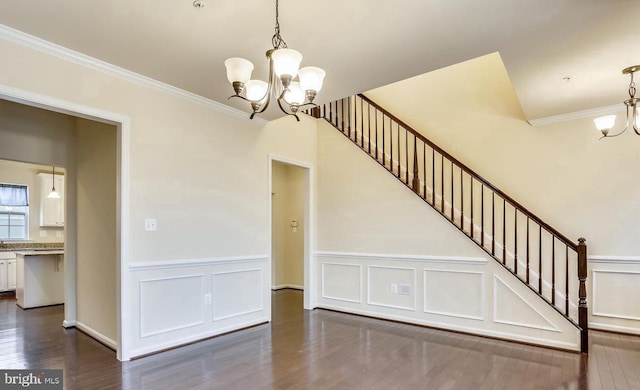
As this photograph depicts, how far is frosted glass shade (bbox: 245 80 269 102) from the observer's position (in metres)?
2.33

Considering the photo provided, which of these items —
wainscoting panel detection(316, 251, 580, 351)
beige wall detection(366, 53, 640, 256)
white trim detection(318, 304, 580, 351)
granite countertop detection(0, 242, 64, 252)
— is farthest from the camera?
granite countertop detection(0, 242, 64, 252)

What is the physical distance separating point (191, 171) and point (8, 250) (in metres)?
5.61

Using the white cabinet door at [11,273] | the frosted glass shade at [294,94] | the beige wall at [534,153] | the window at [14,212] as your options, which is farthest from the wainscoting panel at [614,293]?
the window at [14,212]

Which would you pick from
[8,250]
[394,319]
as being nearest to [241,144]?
[394,319]

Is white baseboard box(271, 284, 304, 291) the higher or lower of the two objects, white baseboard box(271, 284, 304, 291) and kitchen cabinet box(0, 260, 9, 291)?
the lower

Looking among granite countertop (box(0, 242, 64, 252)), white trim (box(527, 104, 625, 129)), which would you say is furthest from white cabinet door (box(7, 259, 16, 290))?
white trim (box(527, 104, 625, 129))

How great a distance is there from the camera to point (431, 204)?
4566 mm

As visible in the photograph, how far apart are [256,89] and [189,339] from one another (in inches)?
114

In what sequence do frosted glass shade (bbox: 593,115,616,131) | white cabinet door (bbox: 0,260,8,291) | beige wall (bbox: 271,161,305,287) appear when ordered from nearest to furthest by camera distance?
frosted glass shade (bbox: 593,115,616,131) < white cabinet door (bbox: 0,260,8,291) < beige wall (bbox: 271,161,305,287)

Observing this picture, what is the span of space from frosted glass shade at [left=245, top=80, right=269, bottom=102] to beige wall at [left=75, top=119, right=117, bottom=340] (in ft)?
7.44

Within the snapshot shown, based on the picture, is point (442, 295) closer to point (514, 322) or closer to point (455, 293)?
point (455, 293)

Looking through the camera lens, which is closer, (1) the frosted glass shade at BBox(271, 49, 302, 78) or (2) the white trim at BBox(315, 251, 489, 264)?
(1) the frosted glass shade at BBox(271, 49, 302, 78)

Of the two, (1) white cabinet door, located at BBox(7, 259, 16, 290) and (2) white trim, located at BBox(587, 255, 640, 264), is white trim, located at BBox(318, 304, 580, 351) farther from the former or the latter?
(1) white cabinet door, located at BBox(7, 259, 16, 290)

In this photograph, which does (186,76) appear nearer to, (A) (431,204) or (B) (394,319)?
(A) (431,204)
